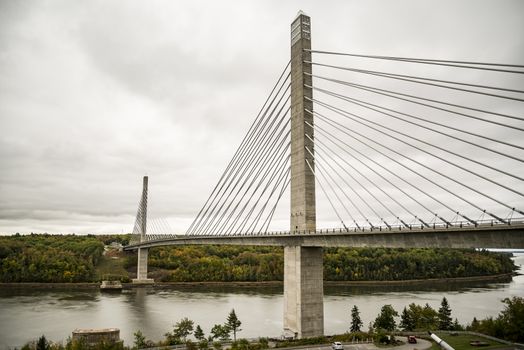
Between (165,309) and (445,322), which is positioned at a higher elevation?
(445,322)

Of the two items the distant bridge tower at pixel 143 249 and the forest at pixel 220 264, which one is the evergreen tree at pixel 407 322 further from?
the distant bridge tower at pixel 143 249

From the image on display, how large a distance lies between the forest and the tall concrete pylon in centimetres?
5686

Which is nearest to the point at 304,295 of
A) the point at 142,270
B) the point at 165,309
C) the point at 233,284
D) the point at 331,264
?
the point at 165,309

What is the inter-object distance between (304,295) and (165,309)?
27.3 meters

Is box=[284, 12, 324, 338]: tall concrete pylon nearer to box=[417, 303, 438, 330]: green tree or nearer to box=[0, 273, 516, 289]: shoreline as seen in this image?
box=[417, 303, 438, 330]: green tree

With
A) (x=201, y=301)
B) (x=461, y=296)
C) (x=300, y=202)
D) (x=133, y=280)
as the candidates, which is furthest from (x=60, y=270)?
(x=461, y=296)

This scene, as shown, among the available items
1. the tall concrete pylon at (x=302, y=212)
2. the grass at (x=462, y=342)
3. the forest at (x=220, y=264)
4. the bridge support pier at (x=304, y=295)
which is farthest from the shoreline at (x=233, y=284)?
the grass at (x=462, y=342)

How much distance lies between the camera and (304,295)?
28797mm

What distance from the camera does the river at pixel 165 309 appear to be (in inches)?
1468

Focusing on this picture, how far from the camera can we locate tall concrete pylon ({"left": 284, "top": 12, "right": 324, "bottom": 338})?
28922mm

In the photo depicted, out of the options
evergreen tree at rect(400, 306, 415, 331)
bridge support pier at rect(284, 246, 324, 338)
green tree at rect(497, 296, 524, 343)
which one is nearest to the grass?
green tree at rect(497, 296, 524, 343)

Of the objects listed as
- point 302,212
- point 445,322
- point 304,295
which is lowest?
point 445,322

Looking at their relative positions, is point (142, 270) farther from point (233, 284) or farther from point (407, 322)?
point (407, 322)

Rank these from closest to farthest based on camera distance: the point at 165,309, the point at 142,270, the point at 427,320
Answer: the point at 427,320, the point at 165,309, the point at 142,270
